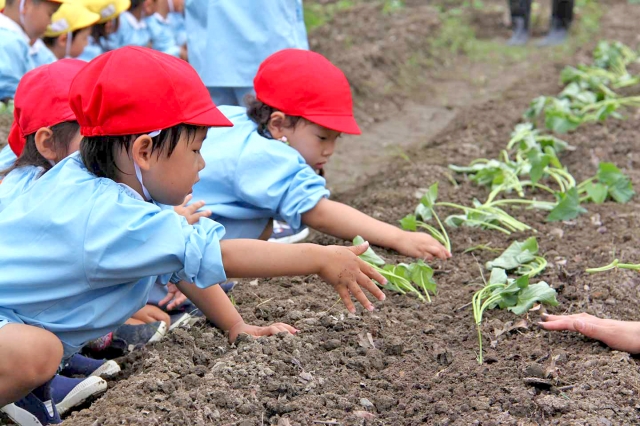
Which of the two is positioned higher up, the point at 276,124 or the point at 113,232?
the point at 113,232

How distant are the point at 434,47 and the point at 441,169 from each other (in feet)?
12.7

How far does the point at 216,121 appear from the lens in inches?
90.0

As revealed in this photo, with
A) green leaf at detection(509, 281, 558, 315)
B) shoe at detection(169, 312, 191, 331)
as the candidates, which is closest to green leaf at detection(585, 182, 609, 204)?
green leaf at detection(509, 281, 558, 315)

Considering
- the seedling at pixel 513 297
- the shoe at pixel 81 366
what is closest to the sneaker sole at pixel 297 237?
the seedling at pixel 513 297

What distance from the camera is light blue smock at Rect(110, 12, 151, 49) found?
6.65m

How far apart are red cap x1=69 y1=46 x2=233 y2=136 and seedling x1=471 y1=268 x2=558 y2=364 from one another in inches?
47.3

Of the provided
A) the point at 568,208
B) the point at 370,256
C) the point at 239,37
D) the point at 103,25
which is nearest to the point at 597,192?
the point at 568,208

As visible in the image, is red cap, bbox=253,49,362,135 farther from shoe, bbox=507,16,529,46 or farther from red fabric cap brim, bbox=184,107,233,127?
shoe, bbox=507,16,529,46

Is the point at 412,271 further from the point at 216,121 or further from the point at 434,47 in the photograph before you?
the point at 434,47

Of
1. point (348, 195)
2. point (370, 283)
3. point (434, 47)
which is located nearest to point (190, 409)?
point (370, 283)

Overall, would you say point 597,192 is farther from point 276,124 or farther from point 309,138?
point 276,124

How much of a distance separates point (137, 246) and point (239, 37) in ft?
7.65

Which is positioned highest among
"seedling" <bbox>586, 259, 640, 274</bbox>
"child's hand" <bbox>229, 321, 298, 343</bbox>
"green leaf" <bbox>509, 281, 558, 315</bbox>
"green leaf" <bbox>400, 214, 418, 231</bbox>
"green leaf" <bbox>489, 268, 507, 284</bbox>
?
"child's hand" <bbox>229, 321, 298, 343</bbox>

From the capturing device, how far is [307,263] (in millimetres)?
2359
